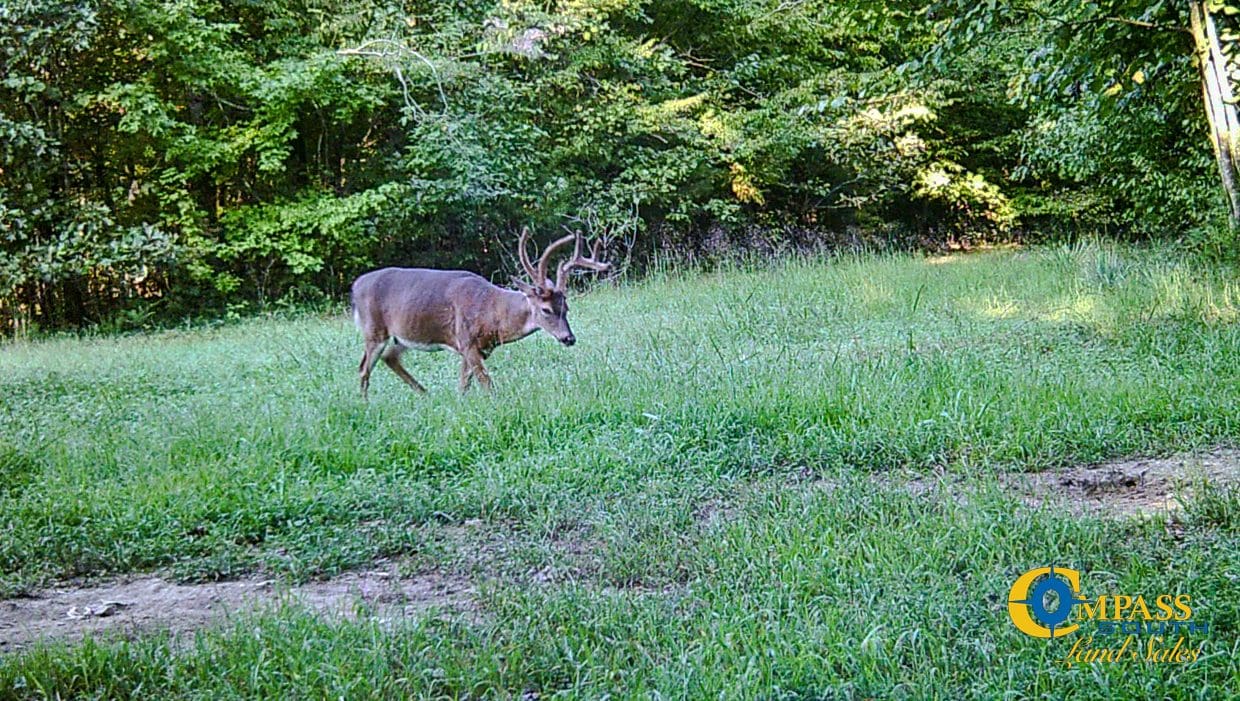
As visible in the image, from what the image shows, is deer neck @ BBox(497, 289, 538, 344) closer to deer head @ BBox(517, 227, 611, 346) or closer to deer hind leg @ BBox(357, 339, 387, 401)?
deer head @ BBox(517, 227, 611, 346)

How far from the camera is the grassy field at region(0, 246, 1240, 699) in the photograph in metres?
2.89

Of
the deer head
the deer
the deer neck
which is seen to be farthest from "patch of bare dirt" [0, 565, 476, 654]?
the deer neck

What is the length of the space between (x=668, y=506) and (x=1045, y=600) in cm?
162

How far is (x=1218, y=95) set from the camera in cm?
838


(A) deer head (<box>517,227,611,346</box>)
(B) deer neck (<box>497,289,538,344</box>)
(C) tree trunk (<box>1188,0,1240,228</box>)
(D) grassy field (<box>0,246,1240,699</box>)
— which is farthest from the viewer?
(C) tree trunk (<box>1188,0,1240,228</box>)

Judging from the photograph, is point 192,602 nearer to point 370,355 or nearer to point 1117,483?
point 1117,483

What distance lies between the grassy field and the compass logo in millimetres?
74

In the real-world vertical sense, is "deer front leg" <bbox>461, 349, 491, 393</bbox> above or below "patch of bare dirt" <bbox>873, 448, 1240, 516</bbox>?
above

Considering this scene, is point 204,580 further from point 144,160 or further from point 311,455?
point 144,160

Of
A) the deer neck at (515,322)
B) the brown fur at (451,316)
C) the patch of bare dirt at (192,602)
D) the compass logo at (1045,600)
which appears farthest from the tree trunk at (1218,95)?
the patch of bare dirt at (192,602)

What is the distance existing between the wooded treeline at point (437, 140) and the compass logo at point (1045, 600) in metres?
9.26

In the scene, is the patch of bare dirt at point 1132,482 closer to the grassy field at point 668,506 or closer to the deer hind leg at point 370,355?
the grassy field at point 668,506

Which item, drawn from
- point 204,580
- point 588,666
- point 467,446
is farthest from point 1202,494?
point 204,580

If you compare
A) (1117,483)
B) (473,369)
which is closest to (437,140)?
(473,369)
